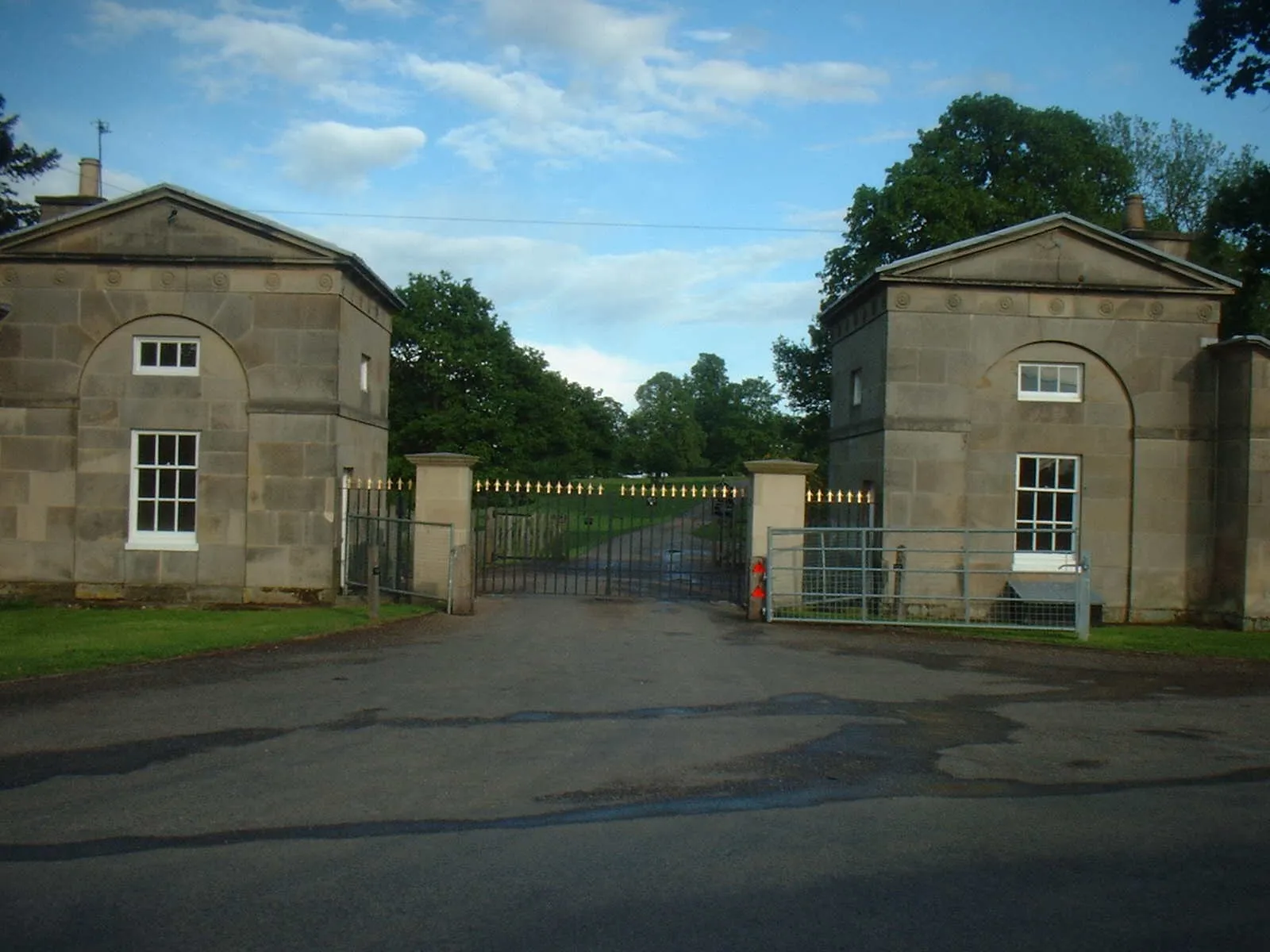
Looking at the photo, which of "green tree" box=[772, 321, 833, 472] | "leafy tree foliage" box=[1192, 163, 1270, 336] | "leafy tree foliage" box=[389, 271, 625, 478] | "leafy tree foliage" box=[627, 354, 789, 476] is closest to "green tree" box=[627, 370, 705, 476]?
"leafy tree foliage" box=[627, 354, 789, 476]

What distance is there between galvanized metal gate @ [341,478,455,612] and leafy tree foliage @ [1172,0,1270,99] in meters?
16.2

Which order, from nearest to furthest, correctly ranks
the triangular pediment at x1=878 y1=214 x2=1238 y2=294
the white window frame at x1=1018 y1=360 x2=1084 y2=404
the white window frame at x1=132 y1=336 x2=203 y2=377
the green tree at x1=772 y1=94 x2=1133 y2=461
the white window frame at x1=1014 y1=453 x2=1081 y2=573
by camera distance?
the white window frame at x1=132 y1=336 x2=203 y2=377
the triangular pediment at x1=878 y1=214 x2=1238 y2=294
the white window frame at x1=1014 y1=453 x2=1081 y2=573
the white window frame at x1=1018 y1=360 x2=1084 y2=404
the green tree at x1=772 y1=94 x2=1133 y2=461

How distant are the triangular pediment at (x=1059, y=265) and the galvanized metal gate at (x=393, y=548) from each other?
9.01 meters

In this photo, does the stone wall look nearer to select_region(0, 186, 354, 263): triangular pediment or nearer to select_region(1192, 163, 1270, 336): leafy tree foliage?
select_region(0, 186, 354, 263): triangular pediment

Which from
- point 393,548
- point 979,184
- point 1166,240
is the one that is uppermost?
point 979,184

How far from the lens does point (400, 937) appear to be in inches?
196

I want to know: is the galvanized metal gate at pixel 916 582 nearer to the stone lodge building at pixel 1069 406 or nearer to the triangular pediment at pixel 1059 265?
the stone lodge building at pixel 1069 406

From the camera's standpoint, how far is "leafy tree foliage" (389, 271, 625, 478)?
55.5m

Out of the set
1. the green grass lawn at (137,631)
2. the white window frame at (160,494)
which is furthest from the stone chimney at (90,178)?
the green grass lawn at (137,631)

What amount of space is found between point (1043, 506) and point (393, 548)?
11.7 meters

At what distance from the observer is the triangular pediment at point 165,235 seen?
19062 mm

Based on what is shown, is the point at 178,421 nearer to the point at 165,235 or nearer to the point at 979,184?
the point at 165,235

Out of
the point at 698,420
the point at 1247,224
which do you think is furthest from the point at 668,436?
the point at 1247,224

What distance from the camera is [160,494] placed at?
19.4m
